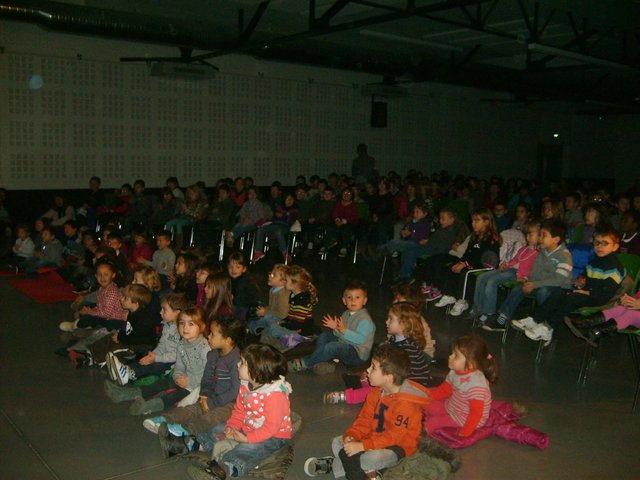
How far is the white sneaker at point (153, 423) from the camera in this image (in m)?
3.84

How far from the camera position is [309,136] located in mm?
14039

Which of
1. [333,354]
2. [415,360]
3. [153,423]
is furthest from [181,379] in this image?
[415,360]

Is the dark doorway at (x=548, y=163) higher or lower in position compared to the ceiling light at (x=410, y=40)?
lower

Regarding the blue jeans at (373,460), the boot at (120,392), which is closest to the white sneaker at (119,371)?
the boot at (120,392)

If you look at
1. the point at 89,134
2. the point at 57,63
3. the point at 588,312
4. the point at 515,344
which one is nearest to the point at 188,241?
the point at 89,134

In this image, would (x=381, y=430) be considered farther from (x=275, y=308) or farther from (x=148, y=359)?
(x=275, y=308)

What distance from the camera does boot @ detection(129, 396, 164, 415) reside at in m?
4.11

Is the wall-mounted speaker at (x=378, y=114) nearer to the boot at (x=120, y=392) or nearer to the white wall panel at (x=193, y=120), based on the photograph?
the white wall panel at (x=193, y=120)

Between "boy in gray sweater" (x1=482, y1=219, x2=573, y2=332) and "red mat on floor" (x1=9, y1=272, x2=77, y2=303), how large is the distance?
481 centimetres

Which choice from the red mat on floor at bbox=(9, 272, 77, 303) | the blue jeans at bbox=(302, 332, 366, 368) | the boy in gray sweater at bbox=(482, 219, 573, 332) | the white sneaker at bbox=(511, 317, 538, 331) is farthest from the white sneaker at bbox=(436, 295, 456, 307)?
the red mat on floor at bbox=(9, 272, 77, 303)

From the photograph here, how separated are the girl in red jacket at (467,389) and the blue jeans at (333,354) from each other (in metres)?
1.20

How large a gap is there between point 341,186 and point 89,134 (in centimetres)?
472

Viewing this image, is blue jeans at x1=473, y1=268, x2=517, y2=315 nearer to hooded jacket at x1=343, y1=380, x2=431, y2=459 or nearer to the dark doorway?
hooded jacket at x1=343, y1=380, x2=431, y2=459

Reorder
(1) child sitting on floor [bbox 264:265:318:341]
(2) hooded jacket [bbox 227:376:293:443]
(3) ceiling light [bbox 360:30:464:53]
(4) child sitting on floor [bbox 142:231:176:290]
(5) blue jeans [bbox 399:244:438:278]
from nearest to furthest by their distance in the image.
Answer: (2) hooded jacket [bbox 227:376:293:443] → (1) child sitting on floor [bbox 264:265:318:341] → (4) child sitting on floor [bbox 142:231:176:290] → (5) blue jeans [bbox 399:244:438:278] → (3) ceiling light [bbox 360:30:464:53]
